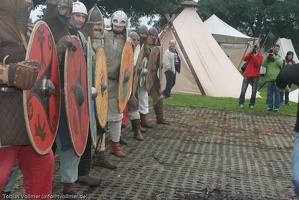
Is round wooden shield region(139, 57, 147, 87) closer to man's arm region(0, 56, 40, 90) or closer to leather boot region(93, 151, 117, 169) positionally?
leather boot region(93, 151, 117, 169)

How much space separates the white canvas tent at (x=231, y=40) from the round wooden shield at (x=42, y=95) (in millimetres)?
20467

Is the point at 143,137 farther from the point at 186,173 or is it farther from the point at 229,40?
the point at 229,40

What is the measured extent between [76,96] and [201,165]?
7.53 ft

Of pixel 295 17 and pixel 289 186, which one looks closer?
pixel 289 186

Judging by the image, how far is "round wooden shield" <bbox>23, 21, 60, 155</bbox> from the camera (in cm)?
233

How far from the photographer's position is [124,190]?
381 centimetres

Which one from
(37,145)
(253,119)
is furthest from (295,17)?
(37,145)

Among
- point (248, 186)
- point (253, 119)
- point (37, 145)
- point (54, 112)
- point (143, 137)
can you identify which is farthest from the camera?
point (253, 119)

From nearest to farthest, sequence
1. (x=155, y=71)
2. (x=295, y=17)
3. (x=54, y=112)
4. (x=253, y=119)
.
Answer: (x=54, y=112), (x=155, y=71), (x=253, y=119), (x=295, y=17)

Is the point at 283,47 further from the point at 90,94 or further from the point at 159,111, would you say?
the point at 90,94

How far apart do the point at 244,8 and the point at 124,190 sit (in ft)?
102

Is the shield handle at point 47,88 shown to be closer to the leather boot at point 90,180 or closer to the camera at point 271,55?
the leather boot at point 90,180

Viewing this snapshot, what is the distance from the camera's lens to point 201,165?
15.9ft

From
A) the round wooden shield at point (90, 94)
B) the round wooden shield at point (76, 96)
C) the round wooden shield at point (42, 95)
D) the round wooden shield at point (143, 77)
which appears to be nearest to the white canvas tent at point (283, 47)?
the round wooden shield at point (143, 77)
